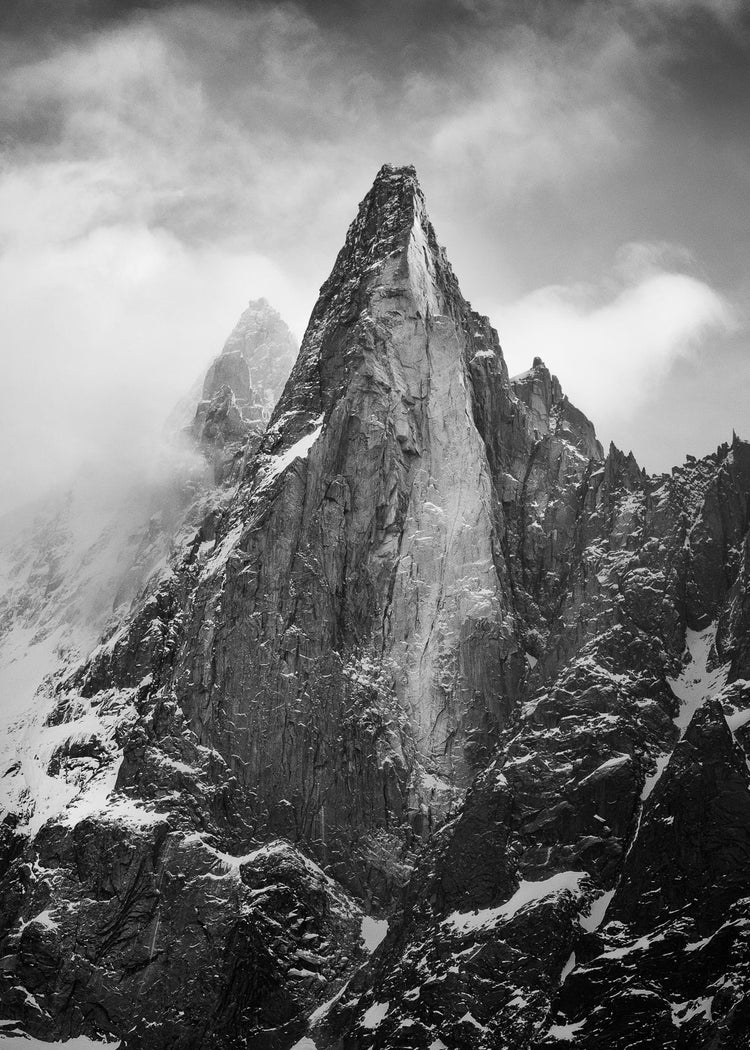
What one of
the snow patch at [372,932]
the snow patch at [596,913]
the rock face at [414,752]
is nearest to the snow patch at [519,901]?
the rock face at [414,752]

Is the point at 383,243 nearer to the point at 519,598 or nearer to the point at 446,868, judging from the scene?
the point at 519,598

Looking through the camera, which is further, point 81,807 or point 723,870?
point 81,807

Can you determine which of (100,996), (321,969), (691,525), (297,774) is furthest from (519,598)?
(100,996)

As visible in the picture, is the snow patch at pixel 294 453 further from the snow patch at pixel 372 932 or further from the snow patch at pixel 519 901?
the snow patch at pixel 519 901

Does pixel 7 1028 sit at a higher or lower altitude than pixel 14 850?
lower

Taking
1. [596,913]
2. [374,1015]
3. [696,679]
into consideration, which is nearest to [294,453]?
[696,679]

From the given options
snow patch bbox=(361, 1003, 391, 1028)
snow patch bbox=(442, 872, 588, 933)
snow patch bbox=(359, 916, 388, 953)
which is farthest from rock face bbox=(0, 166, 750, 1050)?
snow patch bbox=(359, 916, 388, 953)

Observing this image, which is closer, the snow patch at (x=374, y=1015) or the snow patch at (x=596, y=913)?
the snow patch at (x=596, y=913)

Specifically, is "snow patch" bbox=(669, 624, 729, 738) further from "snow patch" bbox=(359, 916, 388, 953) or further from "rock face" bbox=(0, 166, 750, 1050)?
"snow patch" bbox=(359, 916, 388, 953)
